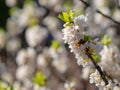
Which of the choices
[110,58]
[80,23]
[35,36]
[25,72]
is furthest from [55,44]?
[80,23]

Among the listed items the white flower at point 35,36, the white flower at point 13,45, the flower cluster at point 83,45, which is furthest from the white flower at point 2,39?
the flower cluster at point 83,45

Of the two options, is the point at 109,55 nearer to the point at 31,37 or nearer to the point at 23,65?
the point at 23,65

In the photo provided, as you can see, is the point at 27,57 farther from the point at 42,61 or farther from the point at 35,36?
the point at 35,36

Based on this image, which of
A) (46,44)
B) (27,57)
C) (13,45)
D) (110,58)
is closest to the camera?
(110,58)

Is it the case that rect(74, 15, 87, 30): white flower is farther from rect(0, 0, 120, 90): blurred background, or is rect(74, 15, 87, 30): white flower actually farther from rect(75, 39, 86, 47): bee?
rect(0, 0, 120, 90): blurred background

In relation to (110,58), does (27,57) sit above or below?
above

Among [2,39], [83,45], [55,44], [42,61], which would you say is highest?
[2,39]

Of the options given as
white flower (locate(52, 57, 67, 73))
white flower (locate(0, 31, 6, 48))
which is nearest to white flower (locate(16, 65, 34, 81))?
white flower (locate(52, 57, 67, 73))

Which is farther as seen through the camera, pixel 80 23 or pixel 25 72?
pixel 25 72

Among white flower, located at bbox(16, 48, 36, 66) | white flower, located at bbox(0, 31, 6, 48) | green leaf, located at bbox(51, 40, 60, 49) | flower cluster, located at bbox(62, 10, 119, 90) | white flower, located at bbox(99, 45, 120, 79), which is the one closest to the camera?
flower cluster, located at bbox(62, 10, 119, 90)

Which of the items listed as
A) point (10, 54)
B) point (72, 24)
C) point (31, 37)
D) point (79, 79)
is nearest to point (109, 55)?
point (72, 24)
